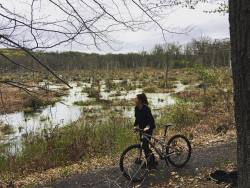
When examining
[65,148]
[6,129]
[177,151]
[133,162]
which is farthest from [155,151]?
[6,129]

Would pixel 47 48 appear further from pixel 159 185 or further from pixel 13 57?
pixel 159 185

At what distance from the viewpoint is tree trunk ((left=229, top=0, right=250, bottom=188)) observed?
440 cm

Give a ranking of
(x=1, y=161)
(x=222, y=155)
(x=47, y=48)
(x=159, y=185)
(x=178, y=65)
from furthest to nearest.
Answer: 1. (x=178, y=65)
2. (x=1, y=161)
3. (x=222, y=155)
4. (x=159, y=185)
5. (x=47, y=48)

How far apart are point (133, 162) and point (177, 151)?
1.25 m

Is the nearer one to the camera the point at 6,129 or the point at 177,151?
the point at 177,151

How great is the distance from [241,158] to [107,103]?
88.7 feet

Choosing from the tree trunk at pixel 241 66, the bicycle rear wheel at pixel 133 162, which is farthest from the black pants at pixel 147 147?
the tree trunk at pixel 241 66

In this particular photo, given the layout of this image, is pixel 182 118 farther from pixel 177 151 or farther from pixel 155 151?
pixel 155 151

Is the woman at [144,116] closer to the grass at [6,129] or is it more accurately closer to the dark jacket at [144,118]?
the dark jacket at [144,118]

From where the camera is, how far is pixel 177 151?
10602 millimetres

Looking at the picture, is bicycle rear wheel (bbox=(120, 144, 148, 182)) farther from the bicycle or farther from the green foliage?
the green foliage

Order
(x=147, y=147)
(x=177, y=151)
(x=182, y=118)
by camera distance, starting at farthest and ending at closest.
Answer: (x=182, y=118) → (x=177, y=151) → (x=147, y=147)

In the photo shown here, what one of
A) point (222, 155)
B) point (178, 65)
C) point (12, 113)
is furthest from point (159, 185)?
point (178, 65)

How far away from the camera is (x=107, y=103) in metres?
31.8
